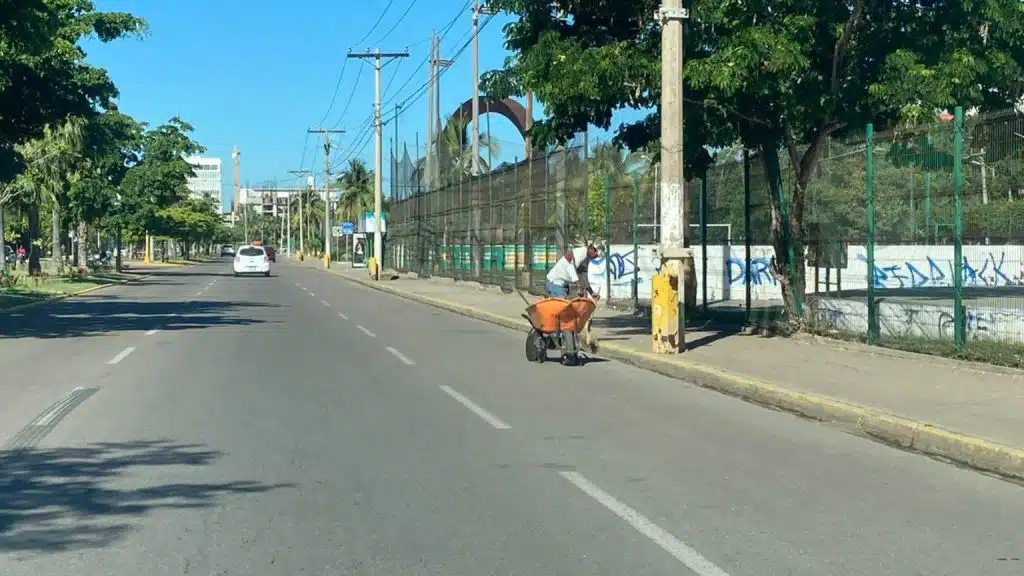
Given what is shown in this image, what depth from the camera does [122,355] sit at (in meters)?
16.9

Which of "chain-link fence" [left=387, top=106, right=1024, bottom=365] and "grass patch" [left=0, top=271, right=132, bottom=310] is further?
"grass patch" [left=0, top=271, right=132, bottom=310]

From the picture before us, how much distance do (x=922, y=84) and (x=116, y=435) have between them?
10972 mm

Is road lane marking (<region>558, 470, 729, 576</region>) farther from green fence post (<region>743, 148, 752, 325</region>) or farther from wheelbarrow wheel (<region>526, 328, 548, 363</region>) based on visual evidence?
green fence post (<region>743, 148, 752, 325</region>)

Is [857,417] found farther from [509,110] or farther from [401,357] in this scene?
[509,110]

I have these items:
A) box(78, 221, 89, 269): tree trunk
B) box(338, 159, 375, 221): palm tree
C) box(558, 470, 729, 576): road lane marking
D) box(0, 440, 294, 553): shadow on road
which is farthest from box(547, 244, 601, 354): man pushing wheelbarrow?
box(338, 159, 375, 221): palm tree

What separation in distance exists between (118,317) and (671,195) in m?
15.6

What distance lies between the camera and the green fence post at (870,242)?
15617mm

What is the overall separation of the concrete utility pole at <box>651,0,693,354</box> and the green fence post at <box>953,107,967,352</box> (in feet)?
11.7

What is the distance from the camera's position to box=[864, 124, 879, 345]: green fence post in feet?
51.2

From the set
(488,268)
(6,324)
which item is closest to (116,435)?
(6,324)

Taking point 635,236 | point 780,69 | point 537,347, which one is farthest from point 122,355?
point 635,236

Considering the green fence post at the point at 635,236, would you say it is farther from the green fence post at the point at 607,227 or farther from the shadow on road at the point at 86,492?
the shadow on road at the point at 86,492

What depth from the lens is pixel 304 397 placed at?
39.9ft

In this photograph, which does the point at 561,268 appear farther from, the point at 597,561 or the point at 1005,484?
the point at 597,561
